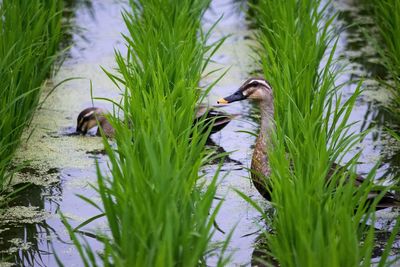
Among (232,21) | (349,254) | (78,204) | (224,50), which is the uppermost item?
(232,21)

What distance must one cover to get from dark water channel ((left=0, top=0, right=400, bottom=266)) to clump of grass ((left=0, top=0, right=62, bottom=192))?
0.68ft

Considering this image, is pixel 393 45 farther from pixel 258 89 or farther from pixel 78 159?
pixel 78 159

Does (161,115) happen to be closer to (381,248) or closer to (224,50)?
(381,248)

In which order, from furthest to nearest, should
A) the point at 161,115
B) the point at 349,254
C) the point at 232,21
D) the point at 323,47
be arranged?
the point at 232,21 < the point at 323,47 < the point at 161,115 < the point at 349,254

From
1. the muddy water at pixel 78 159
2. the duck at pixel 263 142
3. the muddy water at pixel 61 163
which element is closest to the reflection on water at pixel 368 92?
the duck at pixel 263 142

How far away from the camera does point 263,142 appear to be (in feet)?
16.0

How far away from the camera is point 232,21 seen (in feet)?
28.7

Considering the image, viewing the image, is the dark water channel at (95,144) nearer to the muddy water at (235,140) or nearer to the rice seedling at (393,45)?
the muddy water at (235,140)

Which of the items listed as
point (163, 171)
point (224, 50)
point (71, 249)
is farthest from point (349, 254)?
point (224, 50)

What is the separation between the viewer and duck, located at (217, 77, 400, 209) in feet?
15.0

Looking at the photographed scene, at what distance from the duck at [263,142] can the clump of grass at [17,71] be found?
106 centimetres

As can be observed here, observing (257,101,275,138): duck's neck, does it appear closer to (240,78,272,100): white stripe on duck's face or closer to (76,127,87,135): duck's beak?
(240,78,272,100): white stripe on duck's face

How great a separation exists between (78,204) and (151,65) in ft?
2.66

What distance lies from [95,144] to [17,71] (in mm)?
1309
